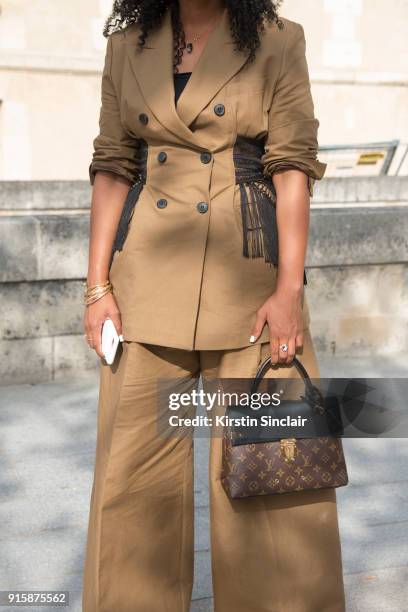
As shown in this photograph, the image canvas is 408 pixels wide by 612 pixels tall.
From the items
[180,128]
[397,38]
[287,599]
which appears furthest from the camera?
[397,38]

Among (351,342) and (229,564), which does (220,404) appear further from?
(351,342)

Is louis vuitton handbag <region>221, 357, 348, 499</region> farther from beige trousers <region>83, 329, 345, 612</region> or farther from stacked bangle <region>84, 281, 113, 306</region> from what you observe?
stacked bangle <region>84, 281, 113, 306</region>

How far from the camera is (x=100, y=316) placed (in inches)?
97.4

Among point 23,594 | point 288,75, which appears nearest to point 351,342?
point 23,594

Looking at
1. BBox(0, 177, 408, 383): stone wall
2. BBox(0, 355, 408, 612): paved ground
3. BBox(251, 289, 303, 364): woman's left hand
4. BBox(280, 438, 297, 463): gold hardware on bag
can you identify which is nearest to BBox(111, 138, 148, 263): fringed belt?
BBox(251, 289, 303, 364): woman's left hand

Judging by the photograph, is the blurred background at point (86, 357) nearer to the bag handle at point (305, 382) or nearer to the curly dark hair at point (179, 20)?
the bag handle at point (305, 382)

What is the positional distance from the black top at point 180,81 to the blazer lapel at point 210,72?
38mm

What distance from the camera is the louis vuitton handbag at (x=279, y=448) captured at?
2.31 metres

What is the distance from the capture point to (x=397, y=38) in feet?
57.1

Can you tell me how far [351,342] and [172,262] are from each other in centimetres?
395

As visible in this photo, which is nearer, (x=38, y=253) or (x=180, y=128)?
(x=180, y=128)

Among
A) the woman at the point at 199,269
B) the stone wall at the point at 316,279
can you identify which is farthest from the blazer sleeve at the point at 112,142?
the stone wall at the point at 316,279

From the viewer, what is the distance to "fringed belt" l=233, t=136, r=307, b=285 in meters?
2.36

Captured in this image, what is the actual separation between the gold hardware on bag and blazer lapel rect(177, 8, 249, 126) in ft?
2.77
